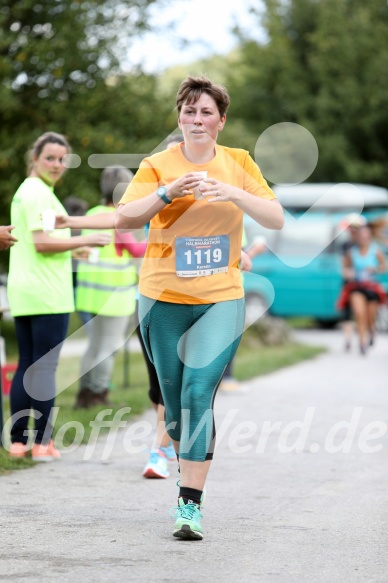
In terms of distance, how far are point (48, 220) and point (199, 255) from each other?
1.96m


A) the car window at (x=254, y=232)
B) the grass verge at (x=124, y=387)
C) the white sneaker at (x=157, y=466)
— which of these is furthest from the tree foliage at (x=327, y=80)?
the white sneaker at (x=157, y=466)

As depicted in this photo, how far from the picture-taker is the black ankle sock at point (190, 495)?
17.3 ft

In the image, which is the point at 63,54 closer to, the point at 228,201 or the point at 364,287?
the point at 364,287

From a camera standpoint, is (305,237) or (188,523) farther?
(305,237)

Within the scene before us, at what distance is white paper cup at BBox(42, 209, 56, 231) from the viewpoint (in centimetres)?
697

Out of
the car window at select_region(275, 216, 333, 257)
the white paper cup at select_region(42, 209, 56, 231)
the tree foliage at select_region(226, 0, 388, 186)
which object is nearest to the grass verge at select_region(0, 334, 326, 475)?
the white paper cup at select_region(42, 209, 56, 231)

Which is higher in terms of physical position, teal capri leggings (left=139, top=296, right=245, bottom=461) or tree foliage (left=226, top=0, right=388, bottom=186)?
tree foliage (left=226, top=0, right=388, bottom=186)

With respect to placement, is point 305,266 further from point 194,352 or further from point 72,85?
point 194,352

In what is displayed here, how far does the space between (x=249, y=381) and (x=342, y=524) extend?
773 cm

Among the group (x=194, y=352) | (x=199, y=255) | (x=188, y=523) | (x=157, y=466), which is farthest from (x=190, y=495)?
(x=157, y=466)

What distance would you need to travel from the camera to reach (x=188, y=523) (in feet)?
16.9

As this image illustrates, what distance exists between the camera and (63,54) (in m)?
16.9

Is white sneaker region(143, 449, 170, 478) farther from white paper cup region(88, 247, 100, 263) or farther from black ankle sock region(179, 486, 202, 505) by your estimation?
white paper cup region(88, 247, 100, 263)

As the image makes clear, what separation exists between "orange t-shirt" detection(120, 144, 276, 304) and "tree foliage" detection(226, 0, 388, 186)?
92.8 feet
